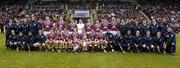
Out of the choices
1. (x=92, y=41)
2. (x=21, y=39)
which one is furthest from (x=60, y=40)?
(x=21, y=39)

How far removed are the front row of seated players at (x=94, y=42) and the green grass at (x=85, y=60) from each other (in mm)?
519

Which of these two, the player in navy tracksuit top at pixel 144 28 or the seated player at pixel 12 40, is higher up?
the player in navy tracksuit top at pixel 144 28

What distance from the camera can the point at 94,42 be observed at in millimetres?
20922

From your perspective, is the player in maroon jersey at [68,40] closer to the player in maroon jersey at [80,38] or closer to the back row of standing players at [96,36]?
the back row of standing players at [96,36]

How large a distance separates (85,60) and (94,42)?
259 cm

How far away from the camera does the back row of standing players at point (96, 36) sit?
67.8 ft

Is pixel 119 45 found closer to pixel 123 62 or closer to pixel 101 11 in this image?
pixel 123 62

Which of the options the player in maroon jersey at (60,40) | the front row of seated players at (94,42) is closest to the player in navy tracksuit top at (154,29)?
the front row of seated players at (94,42)

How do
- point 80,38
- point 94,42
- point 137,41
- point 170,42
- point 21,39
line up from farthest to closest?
point 21,39 < point 80,38 < point 94,42 < point 137,41 < point 170,42

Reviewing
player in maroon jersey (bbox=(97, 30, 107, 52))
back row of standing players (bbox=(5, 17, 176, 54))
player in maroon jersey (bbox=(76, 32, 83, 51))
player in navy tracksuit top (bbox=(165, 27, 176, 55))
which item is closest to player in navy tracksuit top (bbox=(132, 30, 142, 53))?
back row of standing players (bbox=(5, 17, 176, 54))

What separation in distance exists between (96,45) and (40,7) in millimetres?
32825

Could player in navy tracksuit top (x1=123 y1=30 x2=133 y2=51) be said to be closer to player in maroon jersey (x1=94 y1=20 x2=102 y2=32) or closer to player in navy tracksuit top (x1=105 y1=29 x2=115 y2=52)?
player in navy tracksuit top (x1=105 y1=29 x2=115 y2=52)

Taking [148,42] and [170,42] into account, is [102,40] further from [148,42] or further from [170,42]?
[170,42]

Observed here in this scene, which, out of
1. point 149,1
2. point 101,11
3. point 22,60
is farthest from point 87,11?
point 22,60
